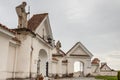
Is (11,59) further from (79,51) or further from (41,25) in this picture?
(79,51)

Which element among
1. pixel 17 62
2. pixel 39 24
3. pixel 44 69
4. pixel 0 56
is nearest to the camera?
pixel 0 56

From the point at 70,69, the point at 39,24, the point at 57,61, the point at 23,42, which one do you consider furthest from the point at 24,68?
the point at 70,69

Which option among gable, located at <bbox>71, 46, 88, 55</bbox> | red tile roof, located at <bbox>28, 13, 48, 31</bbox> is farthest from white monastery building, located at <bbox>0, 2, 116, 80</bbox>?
gable, located at <bbox>71, 46, 88, 55</bbox>

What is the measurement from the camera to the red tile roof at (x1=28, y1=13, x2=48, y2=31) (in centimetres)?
2080

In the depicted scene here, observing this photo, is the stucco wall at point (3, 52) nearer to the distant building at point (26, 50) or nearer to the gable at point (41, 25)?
the distant building at point (26, 50)

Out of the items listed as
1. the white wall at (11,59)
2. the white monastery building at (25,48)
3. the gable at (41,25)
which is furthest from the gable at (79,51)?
the white wall at (11,59)

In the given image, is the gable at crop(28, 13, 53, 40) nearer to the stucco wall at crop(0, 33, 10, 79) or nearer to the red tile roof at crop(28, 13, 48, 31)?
the red tile roof at crop(28, 13, 48, 31)

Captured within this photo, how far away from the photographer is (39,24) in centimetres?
2173

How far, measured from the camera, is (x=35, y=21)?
22312mm

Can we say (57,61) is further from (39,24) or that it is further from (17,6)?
(17,6)

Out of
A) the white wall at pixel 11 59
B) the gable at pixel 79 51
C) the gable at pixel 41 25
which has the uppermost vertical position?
the gable at pixel 41 25

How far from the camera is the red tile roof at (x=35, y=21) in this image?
20797 millimetres

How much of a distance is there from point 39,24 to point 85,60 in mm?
22663

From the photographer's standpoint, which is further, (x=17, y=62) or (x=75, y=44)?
(x=75, y=44)
